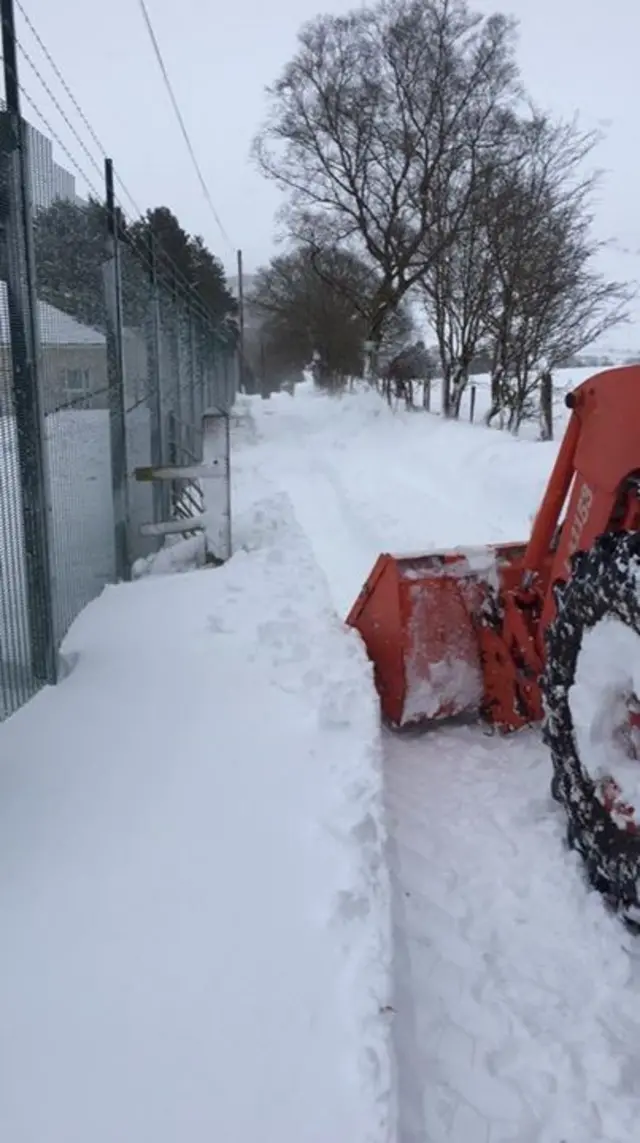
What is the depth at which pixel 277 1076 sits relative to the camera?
2.00 meters

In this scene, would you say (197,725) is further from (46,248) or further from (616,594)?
(46,248)

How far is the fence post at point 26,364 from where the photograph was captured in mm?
3746

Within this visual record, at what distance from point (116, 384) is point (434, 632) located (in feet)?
10.2

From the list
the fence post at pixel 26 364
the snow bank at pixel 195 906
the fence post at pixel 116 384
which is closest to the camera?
the snow bank at pixel 195 906

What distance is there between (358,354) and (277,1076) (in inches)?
Answer: 1407

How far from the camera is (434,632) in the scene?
14.5ft

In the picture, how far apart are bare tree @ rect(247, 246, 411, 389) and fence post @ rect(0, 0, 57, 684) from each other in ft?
76.3

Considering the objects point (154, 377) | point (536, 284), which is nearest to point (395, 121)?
point (536, 284)

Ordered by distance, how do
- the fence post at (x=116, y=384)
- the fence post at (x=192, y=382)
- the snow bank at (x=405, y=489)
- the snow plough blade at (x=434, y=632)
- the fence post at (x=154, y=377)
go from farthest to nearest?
the fence post at (x=192, y=382) < the snow bank at (x=405, y=489) < the fence post at (x=154, y=377) < the fence post at (x=116, y=384) < the snow plough blade at (x=434, y=632)

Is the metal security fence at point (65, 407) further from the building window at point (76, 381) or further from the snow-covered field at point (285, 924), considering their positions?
the snow-covered field at point (285, 924)

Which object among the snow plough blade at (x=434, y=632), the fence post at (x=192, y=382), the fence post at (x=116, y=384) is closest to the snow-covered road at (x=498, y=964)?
the snow plough blade at (x=434, y=632)

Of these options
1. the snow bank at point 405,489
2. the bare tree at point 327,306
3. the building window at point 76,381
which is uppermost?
the bare tree at point 327,306

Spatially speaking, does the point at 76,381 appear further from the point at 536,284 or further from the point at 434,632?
the point at 536,284

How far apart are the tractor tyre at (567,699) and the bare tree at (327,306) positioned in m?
24.3
